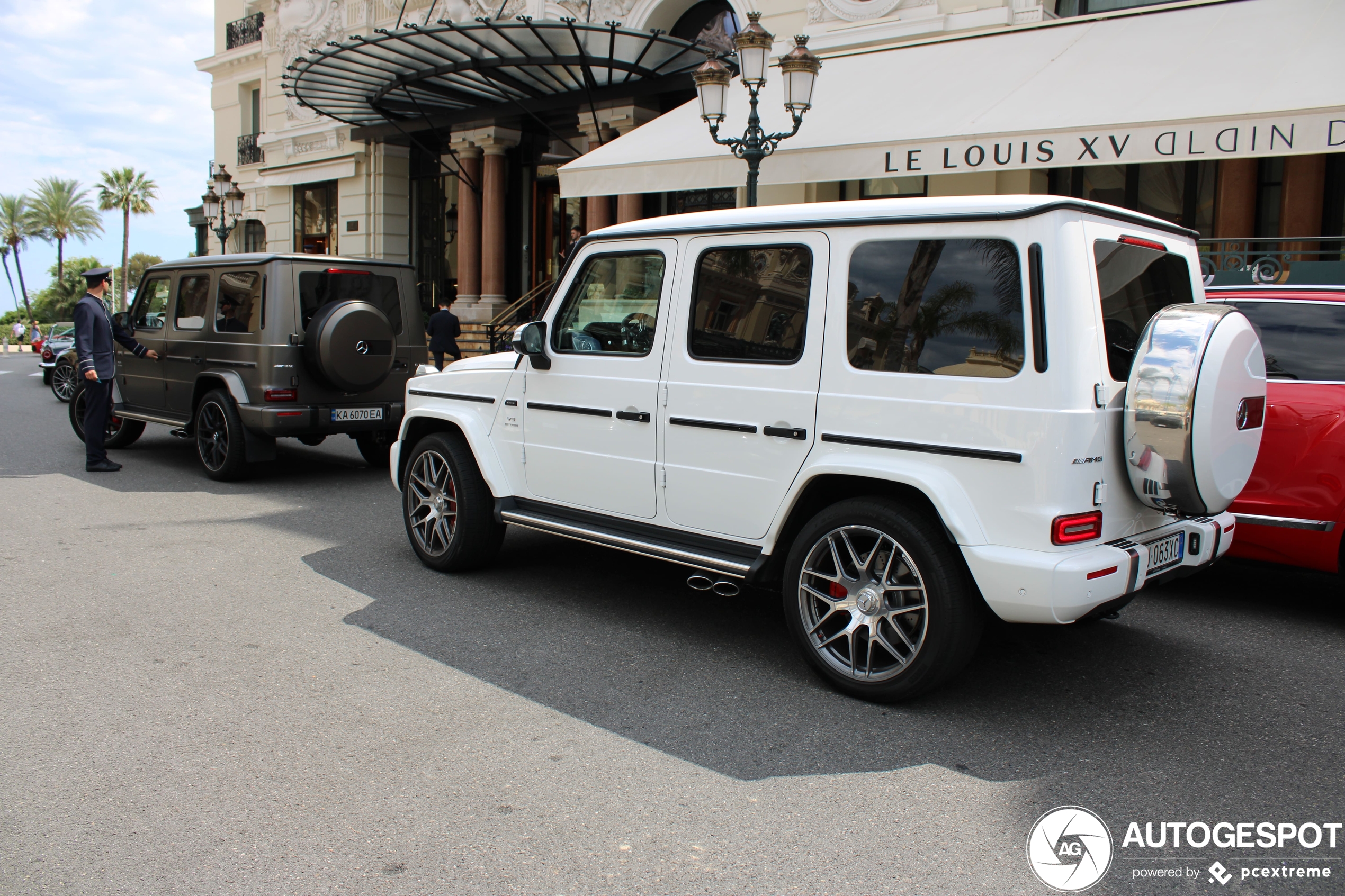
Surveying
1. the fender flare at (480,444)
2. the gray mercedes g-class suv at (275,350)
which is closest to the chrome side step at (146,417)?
the gray mercedes g-class suv at (275,350)

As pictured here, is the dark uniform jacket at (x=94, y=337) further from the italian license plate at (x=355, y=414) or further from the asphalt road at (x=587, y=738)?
the asphalt road at (x=587, y=738)

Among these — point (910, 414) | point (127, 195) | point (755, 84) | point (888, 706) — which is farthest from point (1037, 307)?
point (127, 195)

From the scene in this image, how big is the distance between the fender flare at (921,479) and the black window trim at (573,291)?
1.11m

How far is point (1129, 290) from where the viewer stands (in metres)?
3.74

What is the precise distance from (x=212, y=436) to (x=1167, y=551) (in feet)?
26.0

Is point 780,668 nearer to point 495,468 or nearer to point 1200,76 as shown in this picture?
point 495,468

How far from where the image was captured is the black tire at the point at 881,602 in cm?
356

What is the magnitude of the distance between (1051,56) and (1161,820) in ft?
33.6

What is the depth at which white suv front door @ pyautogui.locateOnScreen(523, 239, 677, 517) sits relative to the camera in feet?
15.0

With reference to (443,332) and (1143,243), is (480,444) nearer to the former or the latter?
(1143,243)

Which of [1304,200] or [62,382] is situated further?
[62,382]

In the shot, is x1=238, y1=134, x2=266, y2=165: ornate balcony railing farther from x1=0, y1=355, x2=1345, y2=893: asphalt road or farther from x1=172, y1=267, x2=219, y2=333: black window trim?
x1=0, y1=355, x2=1345, y2=893: asphalt road

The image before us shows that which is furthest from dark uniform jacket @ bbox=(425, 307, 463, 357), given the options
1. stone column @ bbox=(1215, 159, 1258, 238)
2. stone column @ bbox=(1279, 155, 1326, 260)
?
stone column @ bbox=(1279, 155, 1326, 260)

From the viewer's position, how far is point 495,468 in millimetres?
5293
